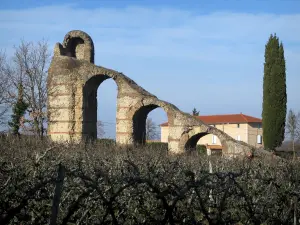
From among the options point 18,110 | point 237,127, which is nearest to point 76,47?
point 18,110

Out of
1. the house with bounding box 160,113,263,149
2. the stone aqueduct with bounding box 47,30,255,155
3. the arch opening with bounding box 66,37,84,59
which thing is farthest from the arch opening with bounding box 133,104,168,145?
the house with bounding box 160,113,263,149

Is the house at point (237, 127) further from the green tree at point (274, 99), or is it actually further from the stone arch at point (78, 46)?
the stone arch at point (78, 46)

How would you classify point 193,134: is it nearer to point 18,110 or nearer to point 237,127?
point 18,110

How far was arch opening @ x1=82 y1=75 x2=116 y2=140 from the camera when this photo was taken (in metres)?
23.0

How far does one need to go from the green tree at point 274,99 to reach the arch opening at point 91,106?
10165 millimetres

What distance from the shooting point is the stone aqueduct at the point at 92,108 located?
22516mm

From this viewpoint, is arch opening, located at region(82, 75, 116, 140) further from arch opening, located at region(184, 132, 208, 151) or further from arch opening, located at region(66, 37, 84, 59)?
arch opening, located at region(184, 132, 208, 151)

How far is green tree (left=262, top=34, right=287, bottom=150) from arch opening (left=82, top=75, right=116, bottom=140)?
33.3 ft

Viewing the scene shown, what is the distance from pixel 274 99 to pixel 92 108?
1089 centimetres

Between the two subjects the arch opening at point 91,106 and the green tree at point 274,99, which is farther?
the green tree at point 274,99

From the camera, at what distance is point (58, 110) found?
75.8 feet

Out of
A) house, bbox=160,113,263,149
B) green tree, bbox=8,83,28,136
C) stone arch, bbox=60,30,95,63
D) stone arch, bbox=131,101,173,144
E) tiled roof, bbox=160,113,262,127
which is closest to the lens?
stone arch, bbox=131,101,173,144

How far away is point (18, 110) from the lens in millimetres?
26547

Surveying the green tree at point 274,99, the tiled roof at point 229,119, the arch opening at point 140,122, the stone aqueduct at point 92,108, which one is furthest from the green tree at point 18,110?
the tiled roof at point 229,119
